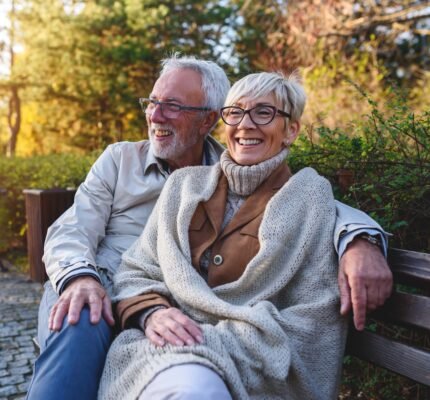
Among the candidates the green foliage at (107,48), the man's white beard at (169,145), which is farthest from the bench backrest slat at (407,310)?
the green foliage at (107,48)

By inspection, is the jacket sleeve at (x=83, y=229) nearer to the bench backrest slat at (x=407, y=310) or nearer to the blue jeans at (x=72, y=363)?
the blue jeans at (x=72, y=363)

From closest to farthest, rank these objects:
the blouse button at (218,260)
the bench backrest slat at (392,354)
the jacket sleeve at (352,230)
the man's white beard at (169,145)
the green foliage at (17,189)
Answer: the bench backrest slat at (392,354) < the jacket sleeve at (352,230) < the blouse button at (218,260) < the man's white beard at (169,145) < the green foliage at (17,189)

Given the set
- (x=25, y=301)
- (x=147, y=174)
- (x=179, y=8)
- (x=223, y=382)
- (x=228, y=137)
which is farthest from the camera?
(x=179, y=8)

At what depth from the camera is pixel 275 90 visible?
7.63 ft

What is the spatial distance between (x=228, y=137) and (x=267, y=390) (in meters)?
1.13

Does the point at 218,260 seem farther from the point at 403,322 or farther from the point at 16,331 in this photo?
the point at 16,331

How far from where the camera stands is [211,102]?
3.21 m

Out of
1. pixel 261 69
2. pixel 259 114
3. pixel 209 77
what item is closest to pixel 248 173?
pixel 259 114

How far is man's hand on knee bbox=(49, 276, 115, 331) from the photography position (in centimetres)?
210

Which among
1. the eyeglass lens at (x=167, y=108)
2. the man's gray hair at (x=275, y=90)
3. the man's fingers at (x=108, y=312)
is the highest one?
the man's gray hair at (x=275, y=90)

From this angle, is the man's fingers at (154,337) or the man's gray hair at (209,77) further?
the man's gray hair at (209,77)

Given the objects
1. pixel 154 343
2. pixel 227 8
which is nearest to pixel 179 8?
pixel 227 8

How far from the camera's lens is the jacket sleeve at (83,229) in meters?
2.41

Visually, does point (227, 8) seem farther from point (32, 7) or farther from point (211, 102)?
point (211, 102)
